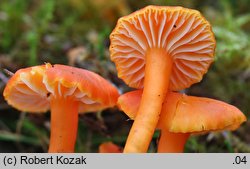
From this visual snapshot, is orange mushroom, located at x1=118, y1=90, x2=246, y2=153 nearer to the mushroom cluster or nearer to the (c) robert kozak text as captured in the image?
the mushroom cluster

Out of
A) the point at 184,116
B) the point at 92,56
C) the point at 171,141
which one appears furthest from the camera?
the point at 92,56

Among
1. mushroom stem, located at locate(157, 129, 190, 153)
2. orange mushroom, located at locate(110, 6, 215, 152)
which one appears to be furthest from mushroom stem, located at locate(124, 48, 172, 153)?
mushroom stem, located at locate(157, 129, 190, 153)

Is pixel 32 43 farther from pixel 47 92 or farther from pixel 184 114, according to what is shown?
pixel 184 114

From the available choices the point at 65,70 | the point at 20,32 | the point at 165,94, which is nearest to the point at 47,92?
the point at 65,70

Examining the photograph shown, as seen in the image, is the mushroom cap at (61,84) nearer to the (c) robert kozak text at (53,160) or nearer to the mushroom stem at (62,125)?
the mushroom stem at (62,125)

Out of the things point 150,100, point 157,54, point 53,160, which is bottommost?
point 53,160

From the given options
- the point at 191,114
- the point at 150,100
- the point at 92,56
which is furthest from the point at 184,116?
the point at 92,56

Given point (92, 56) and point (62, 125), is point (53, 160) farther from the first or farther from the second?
point (92, 56)
